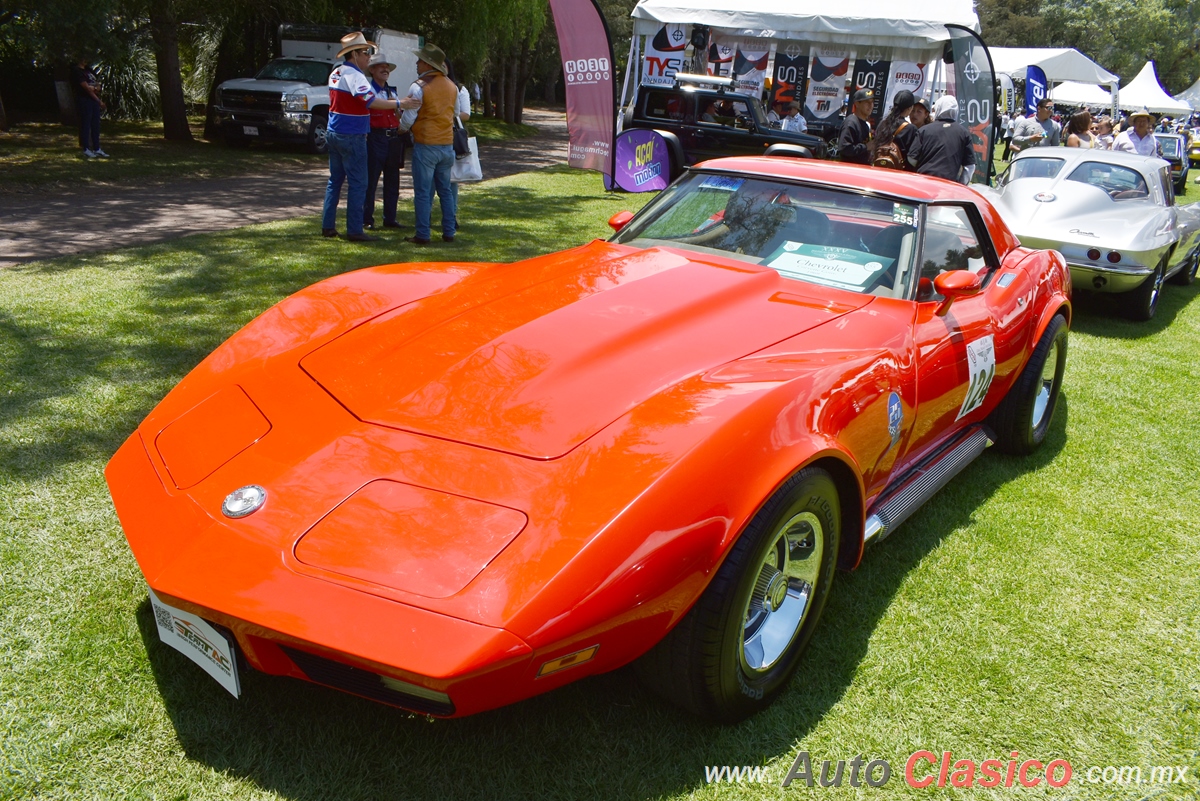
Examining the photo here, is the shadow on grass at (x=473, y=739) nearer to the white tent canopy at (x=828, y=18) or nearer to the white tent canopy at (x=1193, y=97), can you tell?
the white tent canopy at (x=828, y=18)

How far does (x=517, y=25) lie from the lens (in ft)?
70.9

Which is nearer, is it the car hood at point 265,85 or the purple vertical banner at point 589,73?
the purple vertical banner at point 589,73

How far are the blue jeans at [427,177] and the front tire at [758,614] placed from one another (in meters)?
6.29

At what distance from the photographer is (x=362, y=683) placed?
5.91 ft

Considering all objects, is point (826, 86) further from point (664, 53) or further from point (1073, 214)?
point (1073, 214)

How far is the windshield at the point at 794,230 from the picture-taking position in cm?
324

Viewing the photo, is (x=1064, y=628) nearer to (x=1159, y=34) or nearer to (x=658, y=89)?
(x=658, y=89)

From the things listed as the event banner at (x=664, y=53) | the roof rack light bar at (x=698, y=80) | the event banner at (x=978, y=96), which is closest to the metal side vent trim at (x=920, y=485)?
the event banner at (x=978, y=96)

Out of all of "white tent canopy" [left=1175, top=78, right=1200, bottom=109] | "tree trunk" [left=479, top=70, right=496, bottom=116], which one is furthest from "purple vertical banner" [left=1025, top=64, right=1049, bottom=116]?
"white tent canopy" [left=1175, top=78, right=1200, bottom=109]

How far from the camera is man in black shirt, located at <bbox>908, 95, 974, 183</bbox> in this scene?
25.2 feet

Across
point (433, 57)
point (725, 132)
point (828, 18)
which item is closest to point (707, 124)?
point (725, 132)


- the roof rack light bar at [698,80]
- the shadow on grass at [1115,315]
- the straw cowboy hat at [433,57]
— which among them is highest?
the roof rack light bar at [698,80]

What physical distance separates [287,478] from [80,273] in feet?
17.6

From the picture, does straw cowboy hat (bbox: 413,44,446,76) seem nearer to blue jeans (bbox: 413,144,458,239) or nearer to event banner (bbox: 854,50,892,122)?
blue jeans (bbox: 413,144,458,239)
